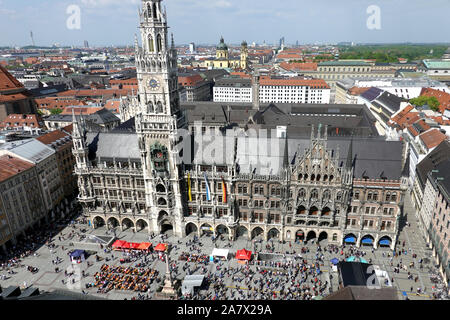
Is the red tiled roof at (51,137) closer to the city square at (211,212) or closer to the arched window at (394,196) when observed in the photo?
the city square at (211,212)

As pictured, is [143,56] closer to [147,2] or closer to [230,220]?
[147,2]

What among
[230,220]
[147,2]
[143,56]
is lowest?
[230,220]

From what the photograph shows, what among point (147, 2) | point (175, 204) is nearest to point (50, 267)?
point (175, 204)

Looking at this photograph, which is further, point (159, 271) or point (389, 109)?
point (389, 109)

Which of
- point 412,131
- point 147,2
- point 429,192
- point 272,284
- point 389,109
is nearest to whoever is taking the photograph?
point 272,284

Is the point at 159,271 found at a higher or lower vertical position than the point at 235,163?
lower

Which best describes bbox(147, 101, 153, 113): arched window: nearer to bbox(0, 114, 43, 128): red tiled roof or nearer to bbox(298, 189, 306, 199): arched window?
bbox(298, 189, 306, 199): arched window

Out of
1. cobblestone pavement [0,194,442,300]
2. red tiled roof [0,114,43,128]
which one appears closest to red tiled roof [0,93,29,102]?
red tiled roof [0,114,43,128]
